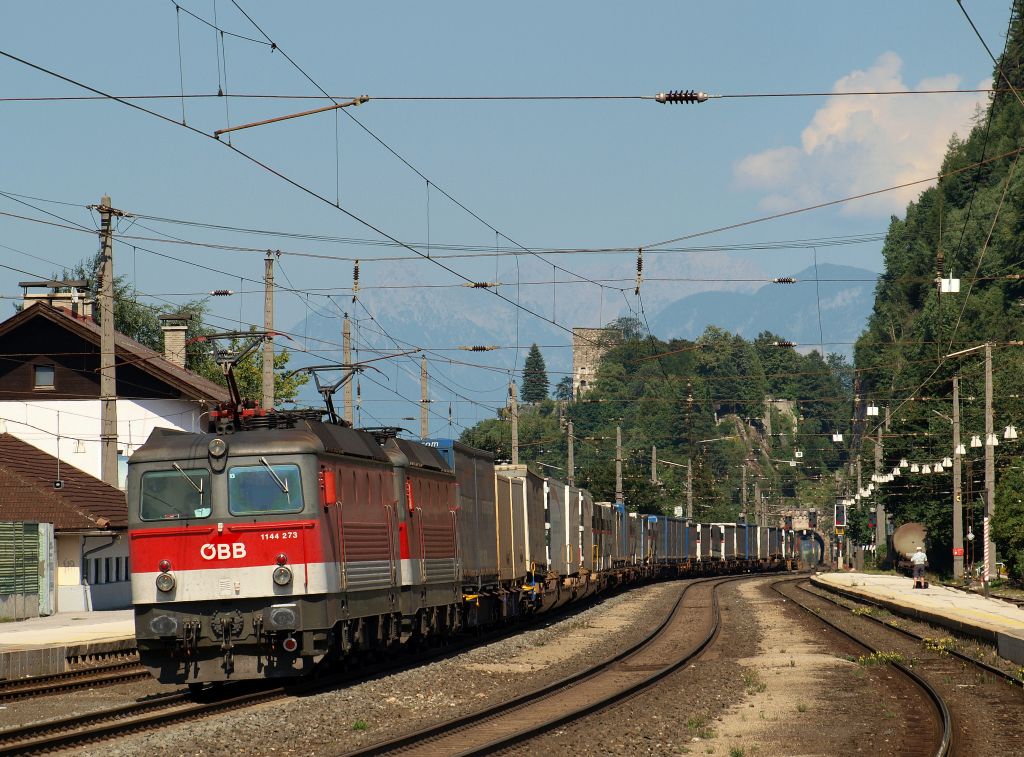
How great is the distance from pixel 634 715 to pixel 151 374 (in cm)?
4050

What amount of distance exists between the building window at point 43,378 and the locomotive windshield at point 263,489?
131 ft

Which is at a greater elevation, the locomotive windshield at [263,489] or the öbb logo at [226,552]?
the locomotive windshield at [263,489]

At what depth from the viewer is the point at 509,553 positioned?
33.1 metres

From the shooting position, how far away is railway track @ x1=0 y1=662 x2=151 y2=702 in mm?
20562

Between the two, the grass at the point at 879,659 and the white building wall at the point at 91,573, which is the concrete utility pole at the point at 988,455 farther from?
the white building wall at the point at 91,573

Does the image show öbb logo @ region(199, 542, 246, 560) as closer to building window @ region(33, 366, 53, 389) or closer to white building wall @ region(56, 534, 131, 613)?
white building wall @ region(56, 534, 131, 613)

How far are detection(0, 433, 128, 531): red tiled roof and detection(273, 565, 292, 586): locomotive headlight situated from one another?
2371 cm

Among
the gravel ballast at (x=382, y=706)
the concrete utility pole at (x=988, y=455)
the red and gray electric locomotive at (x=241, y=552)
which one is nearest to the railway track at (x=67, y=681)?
the red and gray electric locomotive at (x=241, y=552)

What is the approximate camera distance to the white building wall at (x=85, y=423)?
5625 cm

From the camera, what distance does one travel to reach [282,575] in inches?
747

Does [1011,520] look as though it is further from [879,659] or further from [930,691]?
[930,691]

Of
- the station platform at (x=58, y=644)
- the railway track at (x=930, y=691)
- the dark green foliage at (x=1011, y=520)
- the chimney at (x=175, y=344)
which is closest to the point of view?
the railway track at (x=930, y=691)

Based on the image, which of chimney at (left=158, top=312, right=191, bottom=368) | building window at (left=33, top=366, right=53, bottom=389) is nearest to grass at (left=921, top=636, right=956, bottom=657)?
building window at (left=33, top=366, right=53, bottom=389)

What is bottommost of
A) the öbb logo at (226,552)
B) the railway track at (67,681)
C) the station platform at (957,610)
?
the station platform at (957,610)
